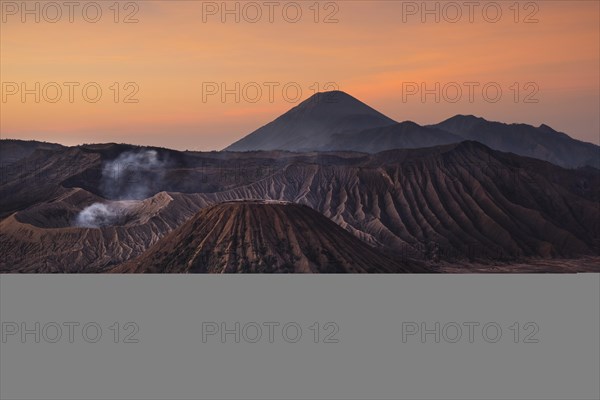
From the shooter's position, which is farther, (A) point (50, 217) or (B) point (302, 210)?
(A) point (50, 217)

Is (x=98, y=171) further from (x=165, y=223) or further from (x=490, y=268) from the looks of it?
(x=490, y=268)

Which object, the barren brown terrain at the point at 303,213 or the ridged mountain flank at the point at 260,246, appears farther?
the barren brown terrain at the point at 303,213

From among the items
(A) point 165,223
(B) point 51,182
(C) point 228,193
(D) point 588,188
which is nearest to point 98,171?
(B) point 51,182

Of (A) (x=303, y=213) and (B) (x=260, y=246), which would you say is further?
(A) (x=303, y=213)

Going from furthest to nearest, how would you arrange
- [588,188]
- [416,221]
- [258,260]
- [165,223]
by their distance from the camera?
[588,188], [416,221], [165,223], [258,260]

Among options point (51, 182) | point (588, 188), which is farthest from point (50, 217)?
point (588, 188)

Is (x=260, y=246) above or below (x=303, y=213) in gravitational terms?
below

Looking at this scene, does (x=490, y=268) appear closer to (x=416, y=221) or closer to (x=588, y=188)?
(x=416, y=221)

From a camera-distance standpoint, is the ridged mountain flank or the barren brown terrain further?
the barren brown terrain

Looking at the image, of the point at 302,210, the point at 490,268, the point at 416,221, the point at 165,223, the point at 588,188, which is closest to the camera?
the point at 302,210

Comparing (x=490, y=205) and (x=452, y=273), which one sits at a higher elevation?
(x=490, y=205)
